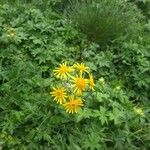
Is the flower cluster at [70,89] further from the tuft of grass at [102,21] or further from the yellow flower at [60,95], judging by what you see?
the tuft of grass at [102,21]

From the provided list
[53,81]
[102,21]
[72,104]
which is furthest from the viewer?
[102,21]

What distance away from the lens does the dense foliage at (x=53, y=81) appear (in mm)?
3580

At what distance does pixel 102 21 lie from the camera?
4.73m

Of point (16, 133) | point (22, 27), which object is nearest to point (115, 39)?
point (22, 27)

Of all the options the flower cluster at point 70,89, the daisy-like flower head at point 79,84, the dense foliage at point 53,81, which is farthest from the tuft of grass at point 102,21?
the daisy-like flower head at point 79,84

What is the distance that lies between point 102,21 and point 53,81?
1.16 meters

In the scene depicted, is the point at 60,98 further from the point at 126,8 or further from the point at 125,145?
the point at 126,8

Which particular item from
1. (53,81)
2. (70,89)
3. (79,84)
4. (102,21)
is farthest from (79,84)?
(102,21)

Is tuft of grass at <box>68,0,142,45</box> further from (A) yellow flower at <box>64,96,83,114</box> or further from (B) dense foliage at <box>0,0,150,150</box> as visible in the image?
(A) yellow flower at <box>64,96,83,114</box>

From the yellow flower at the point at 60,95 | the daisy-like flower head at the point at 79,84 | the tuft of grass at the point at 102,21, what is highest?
the daisy-like flower head at the point at 79,84

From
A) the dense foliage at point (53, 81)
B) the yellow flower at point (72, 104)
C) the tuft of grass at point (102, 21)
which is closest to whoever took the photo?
the yellow flower at point (72, 104)

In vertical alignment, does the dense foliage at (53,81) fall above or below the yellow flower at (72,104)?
below

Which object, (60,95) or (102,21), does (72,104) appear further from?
(102,21)

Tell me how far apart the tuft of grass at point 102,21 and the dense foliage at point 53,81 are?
55mm
